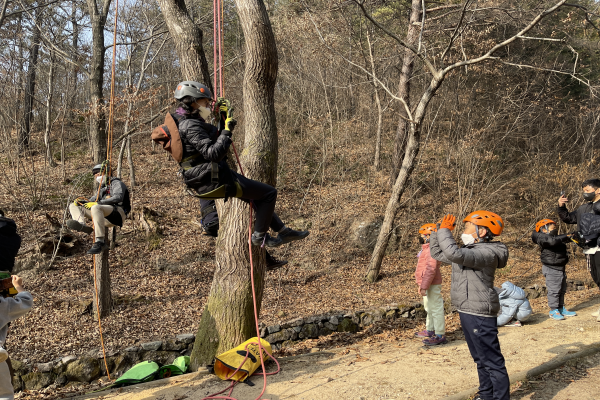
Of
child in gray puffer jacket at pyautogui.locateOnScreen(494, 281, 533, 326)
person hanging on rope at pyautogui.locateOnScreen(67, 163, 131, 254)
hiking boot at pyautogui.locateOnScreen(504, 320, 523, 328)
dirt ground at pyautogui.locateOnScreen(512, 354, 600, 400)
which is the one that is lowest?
hiking boot at pyautogui.locateOnScreen(504, 320, 523, 328)

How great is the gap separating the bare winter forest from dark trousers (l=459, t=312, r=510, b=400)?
279cm

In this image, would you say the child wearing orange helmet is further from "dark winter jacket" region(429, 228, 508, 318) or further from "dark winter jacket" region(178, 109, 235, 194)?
"dark winter jacket" region(178, 109, 235, 194)

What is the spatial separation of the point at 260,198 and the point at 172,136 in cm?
110

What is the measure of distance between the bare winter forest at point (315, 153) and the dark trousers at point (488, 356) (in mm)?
2791

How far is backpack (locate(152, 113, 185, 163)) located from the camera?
3.94m

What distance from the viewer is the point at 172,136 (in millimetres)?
3934

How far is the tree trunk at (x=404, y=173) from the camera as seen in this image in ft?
31.2

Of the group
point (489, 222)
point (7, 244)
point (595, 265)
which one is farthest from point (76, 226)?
point (595, 265)

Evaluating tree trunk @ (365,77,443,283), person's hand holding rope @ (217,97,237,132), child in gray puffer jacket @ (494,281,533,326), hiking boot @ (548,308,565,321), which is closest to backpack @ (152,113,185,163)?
person's hand holding rope @ (217,97,237,132)

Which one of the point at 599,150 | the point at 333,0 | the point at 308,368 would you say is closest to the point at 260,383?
the point at 308,368

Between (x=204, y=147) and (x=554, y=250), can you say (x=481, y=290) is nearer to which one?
(x=204, y=147)

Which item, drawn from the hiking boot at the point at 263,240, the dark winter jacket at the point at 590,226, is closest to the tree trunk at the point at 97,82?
the hiking boot at the point at 263,240

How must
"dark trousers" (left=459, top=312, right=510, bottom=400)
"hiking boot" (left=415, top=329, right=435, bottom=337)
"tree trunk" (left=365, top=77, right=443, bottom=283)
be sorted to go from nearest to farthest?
"dark trousers" (left=459, top=312, right=510, bottom=400) → "hiking boot" (left=415, top=329, right=435, bottom=337) → "tree trunk" (left=365, top=77, right=443, bottom=283)

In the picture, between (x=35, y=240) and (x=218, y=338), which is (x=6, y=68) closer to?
(x=35, y=240)
